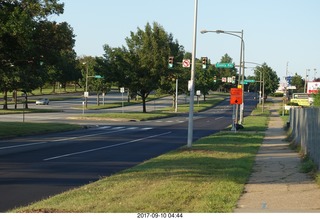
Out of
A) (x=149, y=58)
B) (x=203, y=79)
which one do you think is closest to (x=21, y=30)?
(x=149, y=58)

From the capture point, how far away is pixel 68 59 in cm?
8656

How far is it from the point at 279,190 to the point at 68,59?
78.4 m

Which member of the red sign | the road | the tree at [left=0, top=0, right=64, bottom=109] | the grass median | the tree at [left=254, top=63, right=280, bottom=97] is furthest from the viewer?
the tree at [left=254, top=63, right=280, bottom=97]

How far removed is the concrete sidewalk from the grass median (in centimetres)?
28

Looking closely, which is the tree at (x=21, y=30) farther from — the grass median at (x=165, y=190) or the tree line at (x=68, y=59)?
the grass median at (x=165, y=190)

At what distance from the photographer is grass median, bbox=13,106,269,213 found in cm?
850

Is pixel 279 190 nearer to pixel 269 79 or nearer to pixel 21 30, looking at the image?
pixel 21 30

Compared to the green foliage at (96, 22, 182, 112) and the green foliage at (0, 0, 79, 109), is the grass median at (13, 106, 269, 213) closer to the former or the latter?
the green foliage at (0, 0, 79, 109)

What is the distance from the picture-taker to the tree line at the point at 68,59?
24.6 metres

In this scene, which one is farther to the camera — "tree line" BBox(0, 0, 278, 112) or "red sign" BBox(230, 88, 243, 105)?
"red sign" BBox(230, 88, 243, 105)

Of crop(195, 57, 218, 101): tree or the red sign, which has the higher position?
crop(195, 57, 218, 101): tree

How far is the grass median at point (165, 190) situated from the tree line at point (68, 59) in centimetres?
1201

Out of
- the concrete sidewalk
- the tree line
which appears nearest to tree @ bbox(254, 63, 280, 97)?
the tree line

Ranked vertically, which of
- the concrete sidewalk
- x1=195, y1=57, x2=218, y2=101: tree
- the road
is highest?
x1=195, y1=57, x2=218, y2=101: tree
